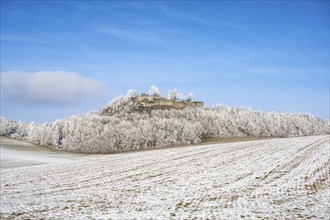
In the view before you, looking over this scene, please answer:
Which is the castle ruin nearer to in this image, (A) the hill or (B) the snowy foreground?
(A) the hill

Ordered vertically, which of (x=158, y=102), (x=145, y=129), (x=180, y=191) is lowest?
(x=180, y=191)

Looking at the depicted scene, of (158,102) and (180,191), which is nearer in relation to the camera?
(180,191)

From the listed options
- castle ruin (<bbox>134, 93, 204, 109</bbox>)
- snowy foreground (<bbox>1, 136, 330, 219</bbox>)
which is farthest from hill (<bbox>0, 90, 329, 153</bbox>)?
snowy foreground (<bbox>1, 136, 330, 219</bbox>)

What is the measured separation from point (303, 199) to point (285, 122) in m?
109

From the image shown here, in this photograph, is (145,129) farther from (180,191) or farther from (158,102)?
(180,191)

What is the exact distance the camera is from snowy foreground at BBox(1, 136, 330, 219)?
1648 cm

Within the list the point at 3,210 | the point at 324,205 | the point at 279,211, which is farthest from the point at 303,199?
the point at 3,210

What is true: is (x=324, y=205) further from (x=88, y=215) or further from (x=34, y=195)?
(x=34, y=195)

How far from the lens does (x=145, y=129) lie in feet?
301

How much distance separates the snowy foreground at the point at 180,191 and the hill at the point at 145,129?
51404 mm

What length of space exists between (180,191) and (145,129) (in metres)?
70.0

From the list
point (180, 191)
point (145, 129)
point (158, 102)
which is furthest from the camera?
point (158, 102)

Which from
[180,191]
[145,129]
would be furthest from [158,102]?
[180,191]

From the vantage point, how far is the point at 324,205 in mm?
16672
